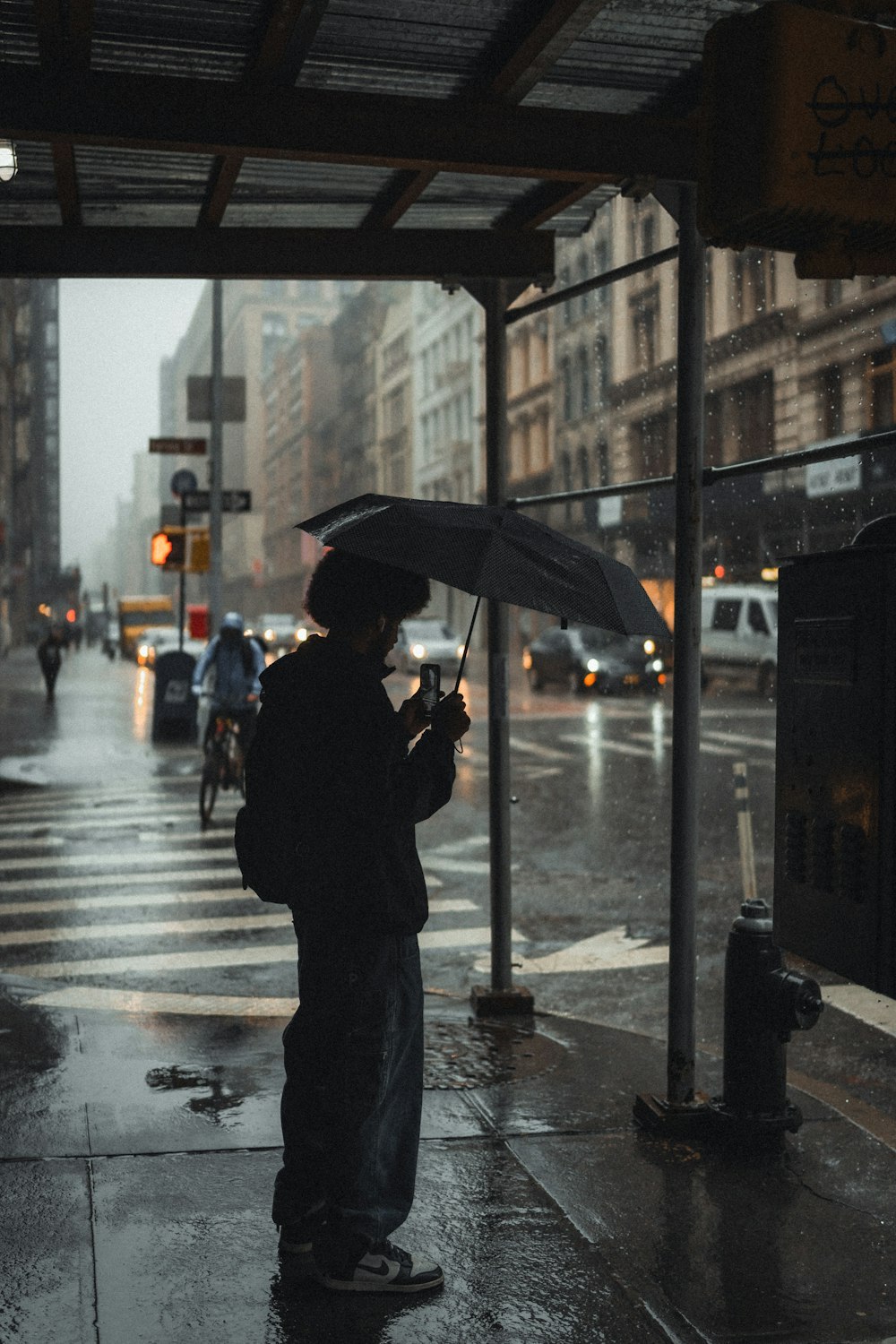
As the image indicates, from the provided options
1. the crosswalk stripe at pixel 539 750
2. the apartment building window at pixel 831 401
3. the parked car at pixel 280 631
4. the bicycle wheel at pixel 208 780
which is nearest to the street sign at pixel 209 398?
the crosswalk stripe at pixel 539 750

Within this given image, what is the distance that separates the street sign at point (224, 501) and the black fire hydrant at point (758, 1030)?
15220mm

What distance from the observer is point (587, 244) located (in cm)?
4622

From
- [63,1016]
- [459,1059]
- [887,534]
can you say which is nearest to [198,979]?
[63,1016]

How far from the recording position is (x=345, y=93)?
16.1ft

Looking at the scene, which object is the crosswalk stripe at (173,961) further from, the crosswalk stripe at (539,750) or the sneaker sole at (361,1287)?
the crosswalk stripe at (539,750)

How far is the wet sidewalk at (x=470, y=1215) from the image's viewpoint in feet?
12.3

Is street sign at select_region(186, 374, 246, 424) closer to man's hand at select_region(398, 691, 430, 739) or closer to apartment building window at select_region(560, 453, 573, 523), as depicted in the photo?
man's hand at select_region(398, 691, 430, 739)

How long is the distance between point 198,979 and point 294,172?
162 inches

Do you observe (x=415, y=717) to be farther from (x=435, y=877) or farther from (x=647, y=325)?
(x=647, y=325)

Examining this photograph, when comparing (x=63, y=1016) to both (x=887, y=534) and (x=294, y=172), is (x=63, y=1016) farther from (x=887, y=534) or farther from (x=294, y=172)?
(x=887, y=534)

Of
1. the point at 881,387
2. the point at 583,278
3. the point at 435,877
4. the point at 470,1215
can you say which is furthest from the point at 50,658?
the point at 470,1215

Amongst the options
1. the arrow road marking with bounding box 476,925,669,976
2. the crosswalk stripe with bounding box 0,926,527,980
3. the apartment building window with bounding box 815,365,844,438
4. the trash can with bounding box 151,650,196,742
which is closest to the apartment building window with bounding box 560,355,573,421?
the apartment building window with bounding box 815,365,844,438

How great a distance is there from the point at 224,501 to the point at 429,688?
16.7 meters

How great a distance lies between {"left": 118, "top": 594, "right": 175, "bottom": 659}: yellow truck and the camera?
6550cm
